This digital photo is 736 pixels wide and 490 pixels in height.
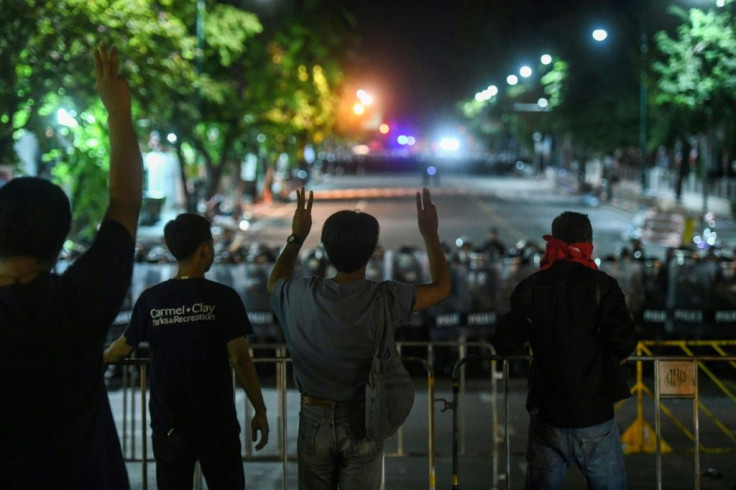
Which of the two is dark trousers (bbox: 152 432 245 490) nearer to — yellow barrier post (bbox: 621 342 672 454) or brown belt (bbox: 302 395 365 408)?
brown belt (bbox: 302 395 365 408)

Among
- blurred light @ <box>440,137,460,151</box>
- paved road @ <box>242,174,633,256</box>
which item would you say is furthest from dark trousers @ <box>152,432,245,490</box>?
blurred light @ <box>440,137,460,151</box>

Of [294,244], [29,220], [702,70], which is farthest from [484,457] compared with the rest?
[702,70]

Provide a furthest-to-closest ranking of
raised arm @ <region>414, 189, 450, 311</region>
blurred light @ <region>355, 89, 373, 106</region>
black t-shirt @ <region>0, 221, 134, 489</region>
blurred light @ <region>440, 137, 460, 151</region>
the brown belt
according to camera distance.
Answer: blurred light @ <region>440, 137, 460, 151</region> < blurred light @ <region>355, 89, 373, 106</region> < raised arm @ <region>414, 189, 450, 311</region> < the brown belt < black t-shirt @ <region>0, 221, 134, 489</region>

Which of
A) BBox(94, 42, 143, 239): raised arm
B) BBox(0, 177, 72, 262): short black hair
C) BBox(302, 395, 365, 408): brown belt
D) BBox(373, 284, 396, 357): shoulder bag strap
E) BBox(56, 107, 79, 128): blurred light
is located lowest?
BBox(302, 395, 365, 408): brown belt

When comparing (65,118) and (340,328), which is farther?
(65,118)

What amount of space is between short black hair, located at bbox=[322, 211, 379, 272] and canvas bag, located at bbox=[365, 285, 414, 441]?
Answer: 0.16 meters

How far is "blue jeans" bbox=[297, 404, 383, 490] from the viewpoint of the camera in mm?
4316

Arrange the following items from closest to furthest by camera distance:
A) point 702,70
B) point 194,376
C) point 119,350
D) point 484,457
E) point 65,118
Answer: point 194,376, point 119,350, point 484,457, point 65,118, point 702,70

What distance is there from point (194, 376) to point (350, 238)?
101 centimetres

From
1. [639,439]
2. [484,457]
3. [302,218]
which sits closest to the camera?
[302,218]

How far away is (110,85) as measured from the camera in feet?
10.2

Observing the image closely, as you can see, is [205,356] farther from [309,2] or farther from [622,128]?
[622,128]

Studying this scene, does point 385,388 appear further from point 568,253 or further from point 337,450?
point 568,253

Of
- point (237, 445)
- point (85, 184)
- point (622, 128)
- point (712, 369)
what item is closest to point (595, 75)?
point (622, 128)
